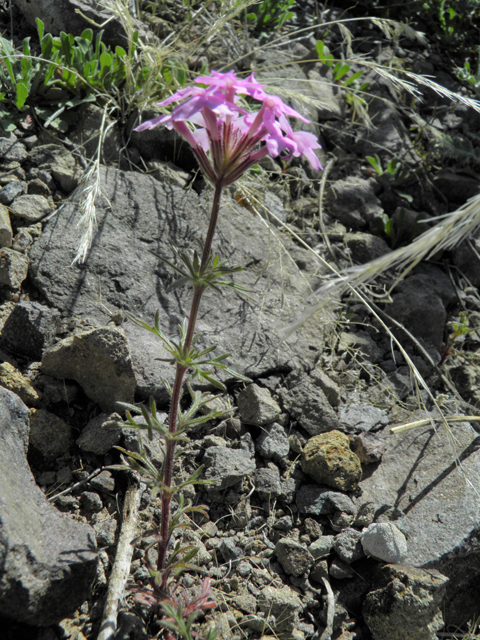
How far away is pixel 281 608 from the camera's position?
2.06 meters

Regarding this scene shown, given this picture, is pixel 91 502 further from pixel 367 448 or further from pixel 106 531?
pixel 367 448

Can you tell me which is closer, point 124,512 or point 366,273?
point 366,273

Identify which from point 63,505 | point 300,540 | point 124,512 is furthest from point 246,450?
point 63,505

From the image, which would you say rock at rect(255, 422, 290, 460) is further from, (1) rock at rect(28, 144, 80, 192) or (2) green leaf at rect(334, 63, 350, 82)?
(2) green leaf at rect(334, 63, 350, 82)

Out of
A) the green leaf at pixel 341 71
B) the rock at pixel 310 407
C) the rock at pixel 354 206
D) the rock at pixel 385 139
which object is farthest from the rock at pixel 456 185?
the rock at pixel 310 407

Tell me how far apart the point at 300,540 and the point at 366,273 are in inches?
61.0

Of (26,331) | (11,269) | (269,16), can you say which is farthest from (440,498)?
(269,16)

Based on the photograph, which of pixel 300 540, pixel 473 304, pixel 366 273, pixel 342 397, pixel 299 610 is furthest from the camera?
pixel 473 304

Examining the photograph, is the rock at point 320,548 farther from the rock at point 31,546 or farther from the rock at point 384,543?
the rock at point 31,546

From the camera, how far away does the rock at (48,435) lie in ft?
7.23

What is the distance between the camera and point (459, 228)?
1.34 metres

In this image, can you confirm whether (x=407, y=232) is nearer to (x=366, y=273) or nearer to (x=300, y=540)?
(x=300, y=540)

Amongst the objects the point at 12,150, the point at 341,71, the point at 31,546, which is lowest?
the point at 31,546

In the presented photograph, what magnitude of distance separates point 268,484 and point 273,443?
219mm
